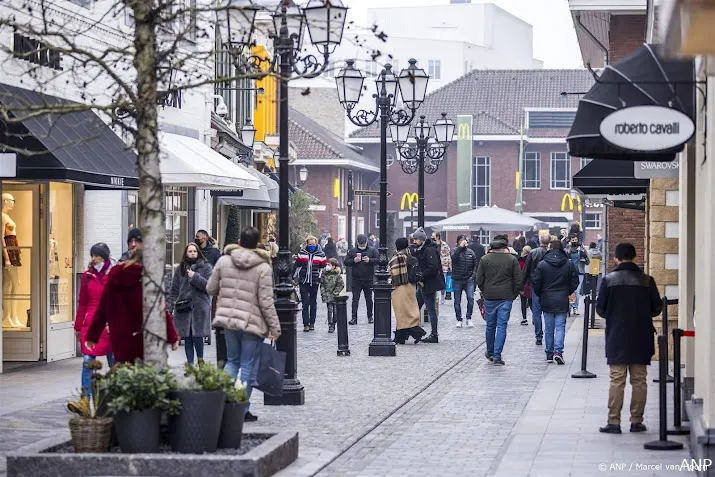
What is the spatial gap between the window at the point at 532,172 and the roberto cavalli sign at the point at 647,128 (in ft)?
220

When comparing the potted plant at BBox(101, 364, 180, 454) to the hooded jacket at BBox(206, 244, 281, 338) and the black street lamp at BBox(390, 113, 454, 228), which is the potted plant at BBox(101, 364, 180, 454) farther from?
the black street lamp at BBox(390, 113, 454, 228)

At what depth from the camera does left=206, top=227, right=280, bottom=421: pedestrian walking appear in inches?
466

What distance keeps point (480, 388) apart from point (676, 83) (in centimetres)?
702

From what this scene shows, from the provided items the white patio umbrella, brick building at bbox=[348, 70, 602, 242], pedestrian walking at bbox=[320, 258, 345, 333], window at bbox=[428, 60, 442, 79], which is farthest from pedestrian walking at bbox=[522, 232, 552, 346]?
window at bbox=[428, 60, 442, 79]

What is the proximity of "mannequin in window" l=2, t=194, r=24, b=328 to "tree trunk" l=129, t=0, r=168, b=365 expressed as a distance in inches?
325

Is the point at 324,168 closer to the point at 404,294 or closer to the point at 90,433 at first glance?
the point at 404,294

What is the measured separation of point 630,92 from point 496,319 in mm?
8743

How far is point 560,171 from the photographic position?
75.9 metres

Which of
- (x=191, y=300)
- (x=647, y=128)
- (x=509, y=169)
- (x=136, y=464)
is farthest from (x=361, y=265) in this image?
(x=509, y=169)

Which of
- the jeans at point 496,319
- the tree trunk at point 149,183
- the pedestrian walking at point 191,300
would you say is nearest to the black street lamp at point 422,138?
the jeans at point 496,319

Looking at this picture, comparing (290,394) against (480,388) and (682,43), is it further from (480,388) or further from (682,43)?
(682,43)

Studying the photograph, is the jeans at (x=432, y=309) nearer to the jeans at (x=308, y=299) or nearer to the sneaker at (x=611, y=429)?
the jeans at (x=308, y=299)

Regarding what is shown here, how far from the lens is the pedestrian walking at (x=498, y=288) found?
18.9 metres

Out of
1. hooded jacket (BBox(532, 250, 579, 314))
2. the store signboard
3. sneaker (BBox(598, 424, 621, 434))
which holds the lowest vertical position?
sneaker (BBox(598, 424, 621, 434))
